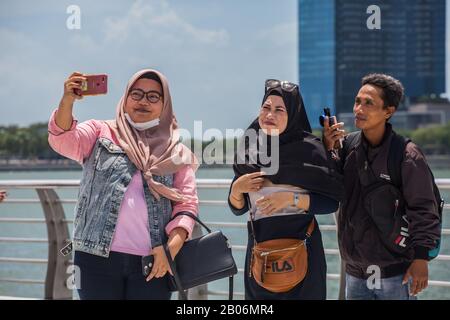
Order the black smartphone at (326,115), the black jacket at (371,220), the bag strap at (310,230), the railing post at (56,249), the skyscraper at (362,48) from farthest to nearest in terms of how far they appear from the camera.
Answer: the skyscraper at (362,48) < the railing post at (56,249) < the black smartphone at (326,115) < the bag strap at (310,230) < the black jacket at (371,220)

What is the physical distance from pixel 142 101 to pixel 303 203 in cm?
74

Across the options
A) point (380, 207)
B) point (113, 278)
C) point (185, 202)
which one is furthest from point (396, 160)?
point (113, 278)

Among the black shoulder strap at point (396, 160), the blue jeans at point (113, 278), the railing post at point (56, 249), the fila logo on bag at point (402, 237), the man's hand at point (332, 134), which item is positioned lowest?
the railing post at point (56, 249)

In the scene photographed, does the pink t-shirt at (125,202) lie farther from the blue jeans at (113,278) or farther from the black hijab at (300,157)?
the black hijab at (300,157)

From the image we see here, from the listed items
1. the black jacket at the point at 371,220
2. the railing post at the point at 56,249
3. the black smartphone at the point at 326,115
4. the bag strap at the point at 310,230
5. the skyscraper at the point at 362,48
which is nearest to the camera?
the black jacket at the point at 371,220

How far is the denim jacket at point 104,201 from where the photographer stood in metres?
2.53

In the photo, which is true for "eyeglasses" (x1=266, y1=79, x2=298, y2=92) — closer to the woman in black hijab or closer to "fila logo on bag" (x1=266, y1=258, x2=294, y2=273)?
the woman in black hijab

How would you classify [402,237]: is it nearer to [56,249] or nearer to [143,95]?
[143,95]

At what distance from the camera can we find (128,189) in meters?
2.59

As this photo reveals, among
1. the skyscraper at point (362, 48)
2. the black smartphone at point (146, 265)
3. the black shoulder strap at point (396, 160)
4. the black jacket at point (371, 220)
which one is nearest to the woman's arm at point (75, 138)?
the black smartphone at point (146, 265)

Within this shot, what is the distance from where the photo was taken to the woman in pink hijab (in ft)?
Answer: 8.30

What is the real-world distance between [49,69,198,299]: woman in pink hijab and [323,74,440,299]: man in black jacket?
64cm
